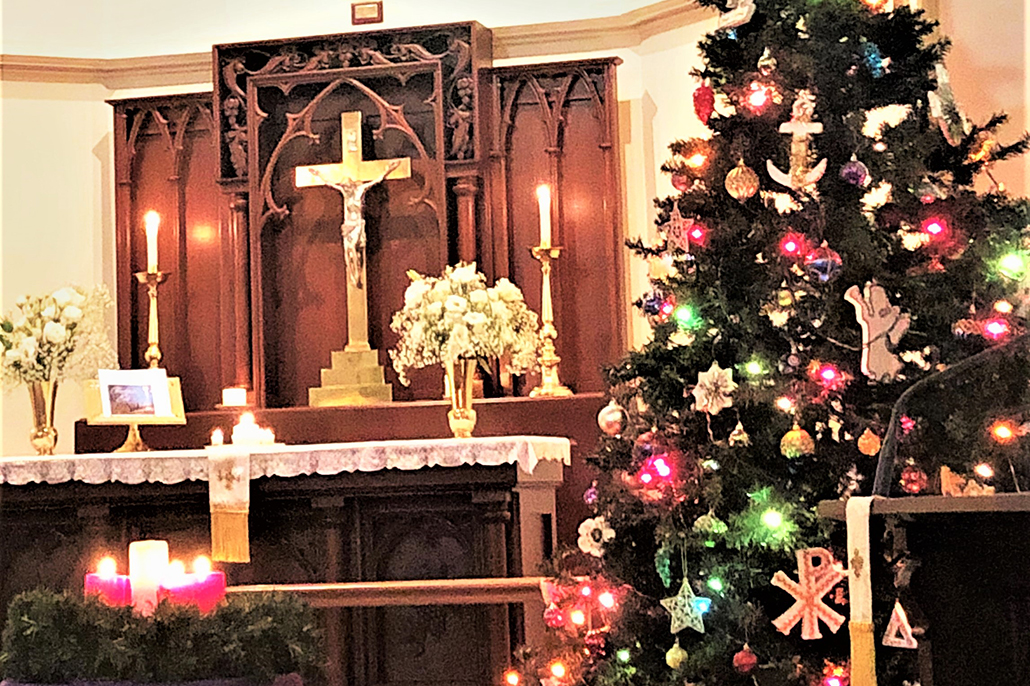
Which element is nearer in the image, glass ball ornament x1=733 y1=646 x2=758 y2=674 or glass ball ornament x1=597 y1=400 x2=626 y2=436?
glass ball ornament x1=733 y1=646 x2=758 y2=674

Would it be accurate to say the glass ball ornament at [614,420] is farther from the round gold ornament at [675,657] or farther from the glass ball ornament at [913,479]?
the glass ball ornament at [913,479]

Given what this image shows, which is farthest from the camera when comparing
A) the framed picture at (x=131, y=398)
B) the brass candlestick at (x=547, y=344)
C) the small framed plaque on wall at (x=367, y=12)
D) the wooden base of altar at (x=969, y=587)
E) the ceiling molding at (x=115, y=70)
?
the ceiling molding at (x=115, y=70)

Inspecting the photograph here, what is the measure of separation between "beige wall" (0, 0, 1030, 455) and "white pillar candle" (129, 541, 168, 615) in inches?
142

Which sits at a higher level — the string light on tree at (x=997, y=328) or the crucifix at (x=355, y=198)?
the crucifix at (x=355, y=198)

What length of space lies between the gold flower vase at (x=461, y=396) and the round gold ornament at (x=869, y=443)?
7.15 ft

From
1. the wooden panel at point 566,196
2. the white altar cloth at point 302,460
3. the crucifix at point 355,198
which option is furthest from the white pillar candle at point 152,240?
the wooden panel at point 566,196

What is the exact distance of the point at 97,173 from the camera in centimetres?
643

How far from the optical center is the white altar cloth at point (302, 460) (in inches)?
189

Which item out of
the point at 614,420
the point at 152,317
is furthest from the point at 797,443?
the point at 152,317

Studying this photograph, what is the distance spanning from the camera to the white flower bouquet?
5113 millimetres

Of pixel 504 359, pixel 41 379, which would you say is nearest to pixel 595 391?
pixel 504 359

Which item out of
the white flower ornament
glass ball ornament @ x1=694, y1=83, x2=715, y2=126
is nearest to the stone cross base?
the white flower ornament

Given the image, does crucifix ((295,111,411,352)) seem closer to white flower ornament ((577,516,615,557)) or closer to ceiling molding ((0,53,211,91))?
ceiling molding ((0,53,211,91))

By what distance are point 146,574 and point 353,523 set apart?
2.43 m
